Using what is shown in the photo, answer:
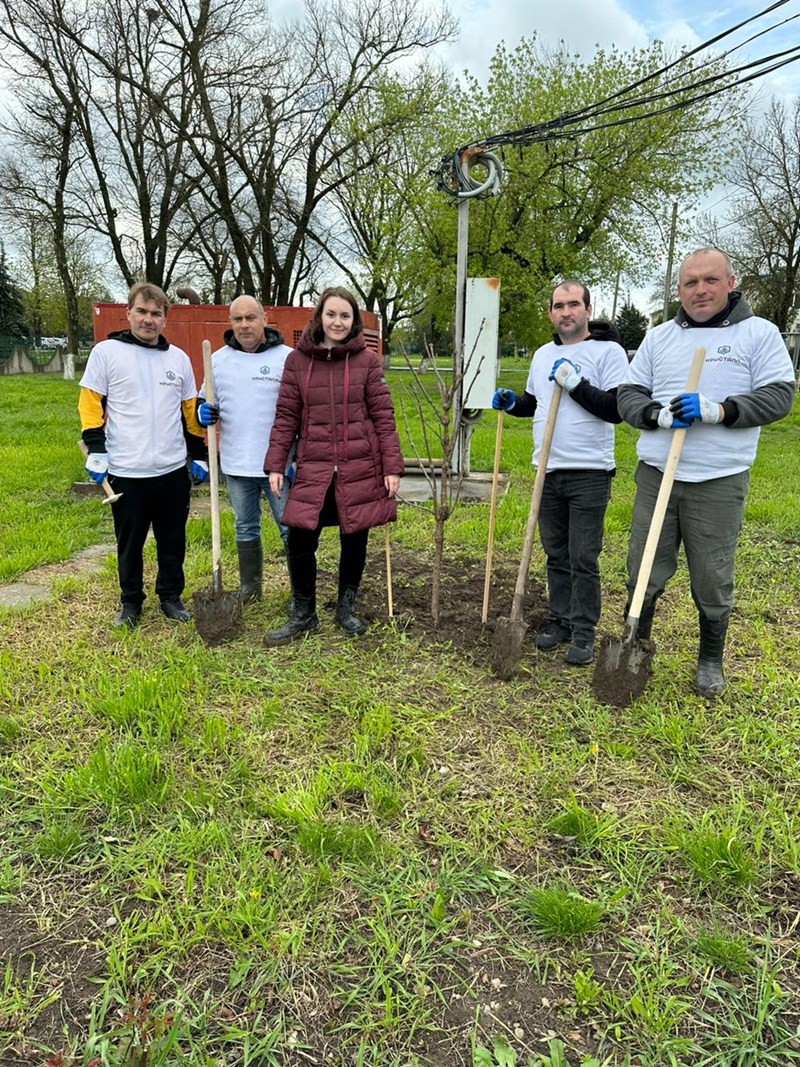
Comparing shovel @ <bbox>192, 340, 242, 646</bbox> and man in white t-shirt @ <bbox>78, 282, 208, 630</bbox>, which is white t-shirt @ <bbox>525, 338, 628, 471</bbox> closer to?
shovel @ <bbox>192, 340, 242, 646</bbox>

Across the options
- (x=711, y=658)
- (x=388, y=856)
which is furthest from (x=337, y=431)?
(x=711, y=658)

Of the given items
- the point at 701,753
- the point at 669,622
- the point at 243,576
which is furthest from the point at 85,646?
the point at 669,622

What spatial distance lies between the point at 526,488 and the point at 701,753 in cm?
489

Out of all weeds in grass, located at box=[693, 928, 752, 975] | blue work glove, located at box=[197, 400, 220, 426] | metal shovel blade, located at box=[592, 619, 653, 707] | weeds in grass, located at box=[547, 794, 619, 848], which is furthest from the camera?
blue work glove, located at box=[197, 400, 220, 426]

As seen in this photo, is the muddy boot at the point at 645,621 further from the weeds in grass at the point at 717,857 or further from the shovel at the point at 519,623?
the weeds in grass at the point at 717,857

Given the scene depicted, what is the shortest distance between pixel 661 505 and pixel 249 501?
2.32 m

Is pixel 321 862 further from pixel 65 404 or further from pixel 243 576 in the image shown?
pixel 65 404

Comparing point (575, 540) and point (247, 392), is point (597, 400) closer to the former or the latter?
point (575, 540)

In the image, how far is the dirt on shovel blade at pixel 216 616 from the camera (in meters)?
3.73

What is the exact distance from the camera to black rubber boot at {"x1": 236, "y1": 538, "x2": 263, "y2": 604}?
13.8 feet

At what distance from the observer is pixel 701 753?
2836 millimetres

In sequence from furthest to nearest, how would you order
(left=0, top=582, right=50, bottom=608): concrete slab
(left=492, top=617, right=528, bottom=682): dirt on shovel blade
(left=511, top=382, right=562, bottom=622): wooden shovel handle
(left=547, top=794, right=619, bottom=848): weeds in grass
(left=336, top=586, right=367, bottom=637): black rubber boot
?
(left=0, top=582, right=50, bottom=608): concrete slab < (left=336, top=586, right=367, bottom=637): black rubber boot < (left=492, top=617, right=528, bottom=682): dirt on shovel blade < (left=511, top=382, right=562, bottom=622): wooden shovel handle < (left=547, top=794, right=619, bottom=848): weeds in grass

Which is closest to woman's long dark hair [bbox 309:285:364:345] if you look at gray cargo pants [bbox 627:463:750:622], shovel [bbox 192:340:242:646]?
shovel [bbox 192:340:242:646]

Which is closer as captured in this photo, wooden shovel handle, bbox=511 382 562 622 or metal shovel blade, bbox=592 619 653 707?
metal shovel blade, bbox=592 619 653 707
